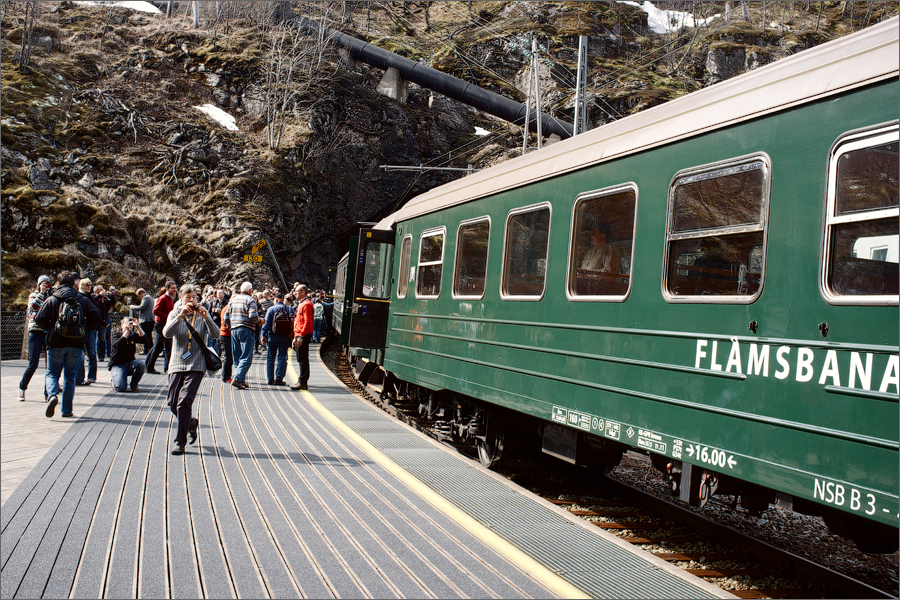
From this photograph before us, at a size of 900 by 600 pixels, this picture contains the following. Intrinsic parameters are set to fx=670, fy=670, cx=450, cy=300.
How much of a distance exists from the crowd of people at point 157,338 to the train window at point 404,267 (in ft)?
6.23

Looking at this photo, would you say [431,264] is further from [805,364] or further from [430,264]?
[805,364]

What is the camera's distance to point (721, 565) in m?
4.85

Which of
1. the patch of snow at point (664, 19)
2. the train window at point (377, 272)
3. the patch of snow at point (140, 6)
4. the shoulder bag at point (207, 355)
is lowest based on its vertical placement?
the shoulder bag at point (207, 355)

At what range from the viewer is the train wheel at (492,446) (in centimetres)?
734

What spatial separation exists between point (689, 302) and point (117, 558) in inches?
149

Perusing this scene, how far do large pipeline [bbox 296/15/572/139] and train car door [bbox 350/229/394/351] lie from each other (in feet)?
80.6

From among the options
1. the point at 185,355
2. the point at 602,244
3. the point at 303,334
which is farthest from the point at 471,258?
the point at 303,334

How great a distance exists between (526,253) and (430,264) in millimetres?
2492

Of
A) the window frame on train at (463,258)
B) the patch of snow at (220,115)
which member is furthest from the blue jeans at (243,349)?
the patch of snow at (220,115)

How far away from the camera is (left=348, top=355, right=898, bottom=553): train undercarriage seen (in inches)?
149

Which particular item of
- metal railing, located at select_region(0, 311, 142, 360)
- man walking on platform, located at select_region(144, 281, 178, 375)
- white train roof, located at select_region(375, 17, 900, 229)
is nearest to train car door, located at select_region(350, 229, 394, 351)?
man walking on platform, located at select_region(144, 281, 178, 375)

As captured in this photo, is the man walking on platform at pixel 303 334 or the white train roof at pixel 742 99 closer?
the white train roof at pixel 742 99

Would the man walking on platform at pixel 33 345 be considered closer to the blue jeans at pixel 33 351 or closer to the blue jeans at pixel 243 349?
the blue jeans at pixel 33 351

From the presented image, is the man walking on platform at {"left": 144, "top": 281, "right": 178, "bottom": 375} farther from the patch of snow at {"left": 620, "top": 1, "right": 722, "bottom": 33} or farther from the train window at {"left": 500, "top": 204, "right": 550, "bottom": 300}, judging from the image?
the patch of snow at {"left": 620, "top": 1, "right": 722, "bottom": 33}
